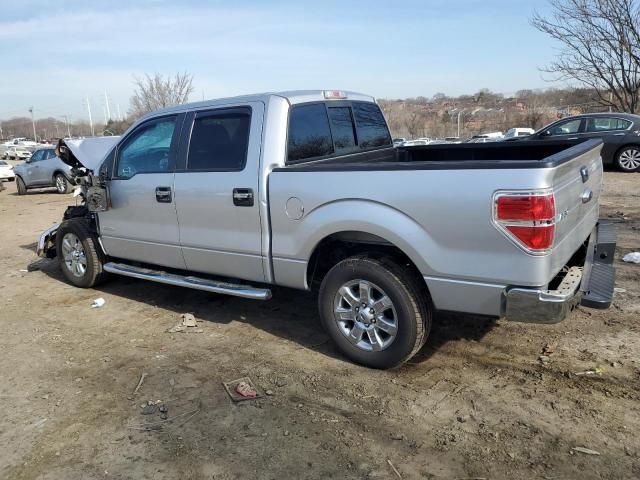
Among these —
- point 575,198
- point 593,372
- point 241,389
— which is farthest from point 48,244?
point 593,372

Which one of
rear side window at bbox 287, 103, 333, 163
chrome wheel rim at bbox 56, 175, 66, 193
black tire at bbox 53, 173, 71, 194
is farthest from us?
chrome wheel rim at bbox 56, 175, 66, 193

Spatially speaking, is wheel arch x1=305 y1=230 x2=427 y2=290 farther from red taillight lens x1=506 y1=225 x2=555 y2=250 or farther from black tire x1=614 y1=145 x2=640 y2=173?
black tire x1=614 y1=145 x2=640 y2=173

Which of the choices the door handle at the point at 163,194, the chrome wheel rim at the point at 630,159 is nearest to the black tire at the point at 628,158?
the chrome wheel rim at the point at 630,159

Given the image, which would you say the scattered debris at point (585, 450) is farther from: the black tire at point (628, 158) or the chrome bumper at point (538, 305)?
the black tire at point (628, 158)

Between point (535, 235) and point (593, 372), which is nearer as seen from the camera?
point (535, 235)

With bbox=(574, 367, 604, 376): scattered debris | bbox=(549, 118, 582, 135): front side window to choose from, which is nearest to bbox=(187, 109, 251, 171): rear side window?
bbox=(574, 367, 604, 376): scattered debris

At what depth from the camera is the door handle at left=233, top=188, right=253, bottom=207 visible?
4.18m

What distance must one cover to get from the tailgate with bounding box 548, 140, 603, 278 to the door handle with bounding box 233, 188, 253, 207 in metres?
2.22

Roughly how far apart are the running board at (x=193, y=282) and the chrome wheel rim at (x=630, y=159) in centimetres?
1283

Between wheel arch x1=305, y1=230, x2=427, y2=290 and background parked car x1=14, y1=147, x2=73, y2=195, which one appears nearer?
wheel arch x1=305, y1=230, x2=427, y2=290

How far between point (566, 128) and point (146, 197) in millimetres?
13034

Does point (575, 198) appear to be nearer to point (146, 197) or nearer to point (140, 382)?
point (140, 382)

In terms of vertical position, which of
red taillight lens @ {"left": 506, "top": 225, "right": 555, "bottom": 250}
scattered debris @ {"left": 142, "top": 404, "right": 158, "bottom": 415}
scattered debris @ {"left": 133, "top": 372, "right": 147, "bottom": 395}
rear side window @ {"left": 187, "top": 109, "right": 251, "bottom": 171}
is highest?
rear side window @ {"left": 187, "top": 109, "right": 251, "bottom": 171}

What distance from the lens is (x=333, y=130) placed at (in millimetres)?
4777
